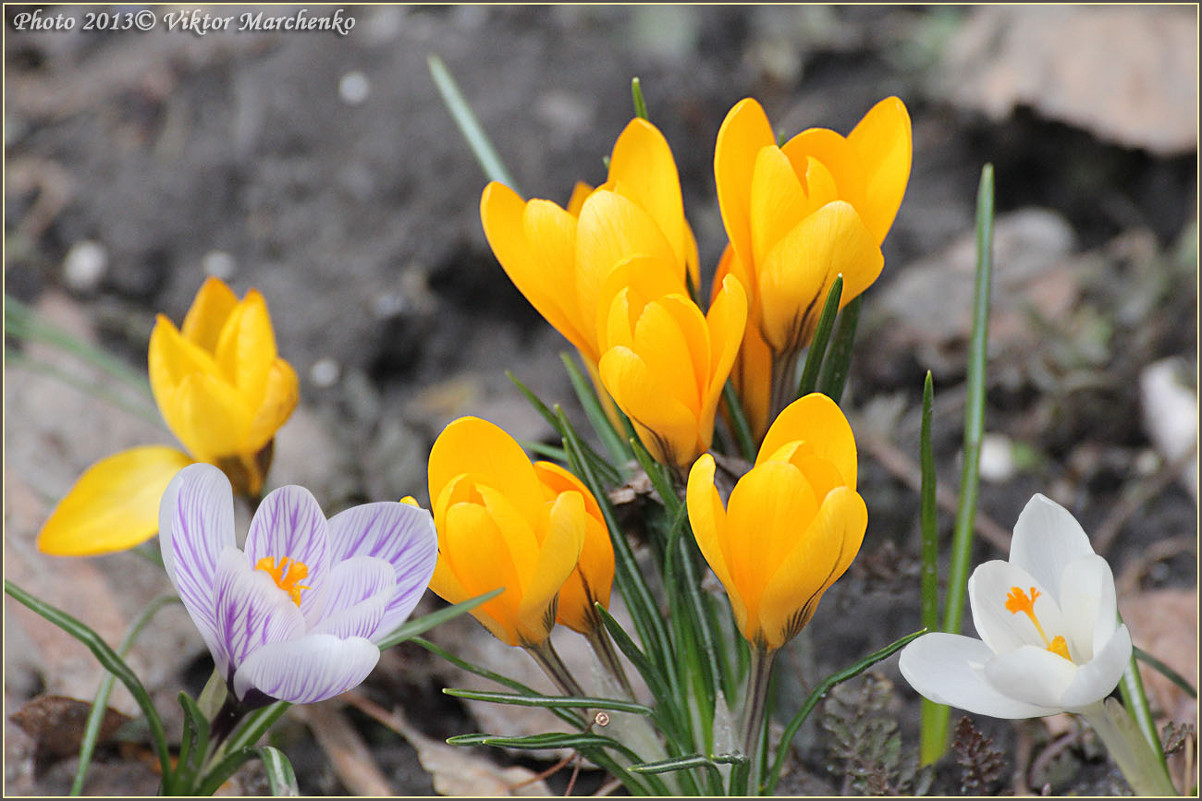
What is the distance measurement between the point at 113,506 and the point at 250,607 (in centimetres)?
38

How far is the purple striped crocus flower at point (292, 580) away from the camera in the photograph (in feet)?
2.34

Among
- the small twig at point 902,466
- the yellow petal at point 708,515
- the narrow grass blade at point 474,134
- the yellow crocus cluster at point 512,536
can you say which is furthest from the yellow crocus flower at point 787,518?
the small twig at point 902,466

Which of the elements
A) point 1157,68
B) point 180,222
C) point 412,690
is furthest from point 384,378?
point 1157,68

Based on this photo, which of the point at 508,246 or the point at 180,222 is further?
the point at 180,222

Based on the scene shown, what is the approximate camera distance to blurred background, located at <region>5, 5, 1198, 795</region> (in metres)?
1.30

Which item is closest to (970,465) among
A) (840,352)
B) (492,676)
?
(840,352)

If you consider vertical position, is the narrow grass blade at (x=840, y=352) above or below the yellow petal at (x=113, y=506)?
above

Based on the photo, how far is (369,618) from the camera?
72cm

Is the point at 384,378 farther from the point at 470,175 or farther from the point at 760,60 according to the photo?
the point at 760,60

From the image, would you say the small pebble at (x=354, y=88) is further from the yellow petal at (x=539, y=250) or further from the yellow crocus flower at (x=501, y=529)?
the yellow crocus flower at (x=501, y=529)

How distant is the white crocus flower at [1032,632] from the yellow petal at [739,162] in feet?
1.09

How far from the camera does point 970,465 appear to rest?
3.28ft

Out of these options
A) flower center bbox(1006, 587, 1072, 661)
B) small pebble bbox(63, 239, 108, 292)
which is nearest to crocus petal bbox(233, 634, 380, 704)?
flower center bbox(1006, 587, 1072, 661)

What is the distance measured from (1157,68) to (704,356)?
5.55 feet
